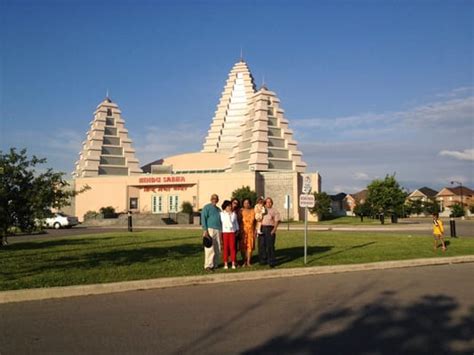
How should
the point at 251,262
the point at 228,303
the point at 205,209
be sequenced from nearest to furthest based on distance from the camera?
the point at 228,303, the point at 205,209, the point at 251,262

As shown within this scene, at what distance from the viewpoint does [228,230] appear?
1264 cm

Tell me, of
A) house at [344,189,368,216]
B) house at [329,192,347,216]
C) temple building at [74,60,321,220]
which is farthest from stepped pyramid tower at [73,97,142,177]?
house at [344,189,368,216]

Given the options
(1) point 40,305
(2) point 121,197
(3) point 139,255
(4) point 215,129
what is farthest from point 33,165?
(4) point 215,129

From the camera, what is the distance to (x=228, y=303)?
8.73 meters

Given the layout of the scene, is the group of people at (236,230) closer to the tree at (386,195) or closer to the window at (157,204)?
the tree at (386,195)

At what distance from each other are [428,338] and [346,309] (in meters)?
1.85

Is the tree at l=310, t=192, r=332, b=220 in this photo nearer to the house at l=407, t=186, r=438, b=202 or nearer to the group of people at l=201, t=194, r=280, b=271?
the group of people at l=201, t=194, r=280, b=271

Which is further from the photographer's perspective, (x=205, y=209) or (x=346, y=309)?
(x=205, y=209)

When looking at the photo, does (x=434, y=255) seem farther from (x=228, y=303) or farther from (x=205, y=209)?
(x=228, y=303)

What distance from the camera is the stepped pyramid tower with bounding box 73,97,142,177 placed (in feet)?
254

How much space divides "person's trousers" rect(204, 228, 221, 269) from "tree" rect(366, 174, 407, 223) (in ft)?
112

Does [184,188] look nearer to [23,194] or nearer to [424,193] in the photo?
[23,194]

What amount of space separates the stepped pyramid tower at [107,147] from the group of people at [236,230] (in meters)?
66.0

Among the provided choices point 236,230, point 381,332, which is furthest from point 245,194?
point 381,332
